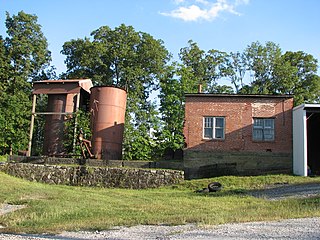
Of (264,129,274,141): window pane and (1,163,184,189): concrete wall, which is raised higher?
(264,129,274,141): window pane

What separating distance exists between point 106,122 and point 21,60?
19447 mm

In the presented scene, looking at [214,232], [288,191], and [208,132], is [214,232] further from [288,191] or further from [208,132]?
[208,132]

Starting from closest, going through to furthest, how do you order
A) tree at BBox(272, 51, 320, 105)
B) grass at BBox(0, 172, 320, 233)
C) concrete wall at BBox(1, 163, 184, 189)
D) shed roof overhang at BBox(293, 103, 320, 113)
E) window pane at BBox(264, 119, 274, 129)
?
grass at BBox(0, 172, 320, 233) → shed roof overhang at BBox(293, 103, 320, 113) → concrete wall at BBox(1, 163, 184, 189) → window pane at BBox(264, 119, 274, 129) → tree at BBox(272, 51, 320, 105)

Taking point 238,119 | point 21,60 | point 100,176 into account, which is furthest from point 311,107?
point 21,60

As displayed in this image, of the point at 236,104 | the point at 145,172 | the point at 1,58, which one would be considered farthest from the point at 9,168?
the point at 1,58

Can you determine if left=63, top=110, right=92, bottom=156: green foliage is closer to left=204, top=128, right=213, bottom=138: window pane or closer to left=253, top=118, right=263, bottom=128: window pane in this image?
left=204, top=128, right=213, bottom=138: window pane

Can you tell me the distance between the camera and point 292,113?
2234 centimetres

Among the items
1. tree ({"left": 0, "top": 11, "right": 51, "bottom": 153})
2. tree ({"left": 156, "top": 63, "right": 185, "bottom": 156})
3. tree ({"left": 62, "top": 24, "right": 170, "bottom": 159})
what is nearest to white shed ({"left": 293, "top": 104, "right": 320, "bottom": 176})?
tree ({"left": 156, "top": 63, "right": 185, "bottom": 156})

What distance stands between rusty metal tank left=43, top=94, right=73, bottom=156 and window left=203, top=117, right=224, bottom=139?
29.2ft

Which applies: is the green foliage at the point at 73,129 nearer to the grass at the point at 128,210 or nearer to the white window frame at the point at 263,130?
the grass at the point at 128,210

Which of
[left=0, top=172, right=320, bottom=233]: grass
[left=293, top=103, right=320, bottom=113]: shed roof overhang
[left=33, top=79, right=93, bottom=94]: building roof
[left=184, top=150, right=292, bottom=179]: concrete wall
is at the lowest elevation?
[left=0, top=172, right=320, bottom=233]: grass

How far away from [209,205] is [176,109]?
21052 millimetres

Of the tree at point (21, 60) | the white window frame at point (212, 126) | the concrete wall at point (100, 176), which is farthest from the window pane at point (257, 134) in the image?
the tree at point (21, 60)

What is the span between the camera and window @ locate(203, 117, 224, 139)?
2284 cm
